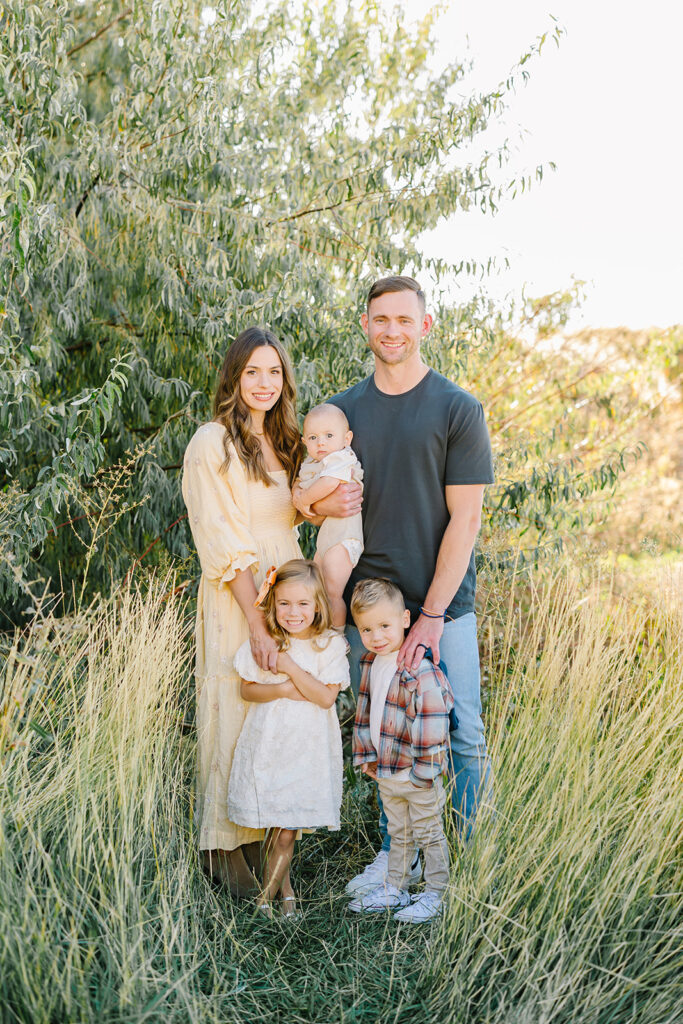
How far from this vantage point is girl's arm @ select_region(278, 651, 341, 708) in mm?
2955

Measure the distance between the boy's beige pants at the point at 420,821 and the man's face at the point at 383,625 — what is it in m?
0.47

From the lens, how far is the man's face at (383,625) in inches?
118

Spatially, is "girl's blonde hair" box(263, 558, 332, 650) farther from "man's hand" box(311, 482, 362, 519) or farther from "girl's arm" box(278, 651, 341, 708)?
"man's hand" box(311, 482, 362, 519)

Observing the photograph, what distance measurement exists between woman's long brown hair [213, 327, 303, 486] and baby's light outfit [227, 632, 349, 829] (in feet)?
2.15

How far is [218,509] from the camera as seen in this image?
3.01m

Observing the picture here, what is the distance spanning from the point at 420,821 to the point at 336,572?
92 centimetres

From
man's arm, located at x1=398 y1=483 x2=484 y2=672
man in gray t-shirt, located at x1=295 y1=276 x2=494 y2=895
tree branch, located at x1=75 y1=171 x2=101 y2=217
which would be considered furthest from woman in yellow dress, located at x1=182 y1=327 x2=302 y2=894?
tree branch, located at x1=75 y1=171 x2=101 y2=217

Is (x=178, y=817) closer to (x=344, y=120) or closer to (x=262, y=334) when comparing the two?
(x=262, y=334)

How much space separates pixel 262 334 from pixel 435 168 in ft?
6.45

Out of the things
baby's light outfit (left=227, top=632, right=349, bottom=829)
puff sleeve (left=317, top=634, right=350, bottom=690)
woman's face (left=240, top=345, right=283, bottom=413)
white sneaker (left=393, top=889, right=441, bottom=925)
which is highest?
woman's face (left=240, top=345, right=283, bottom=413)

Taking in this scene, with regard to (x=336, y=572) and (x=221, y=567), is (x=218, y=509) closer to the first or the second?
(x=221, y=567)

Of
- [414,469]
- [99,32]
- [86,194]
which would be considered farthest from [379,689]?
[99,32]

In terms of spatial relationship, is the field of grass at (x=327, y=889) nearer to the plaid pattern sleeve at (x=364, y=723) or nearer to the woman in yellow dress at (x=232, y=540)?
the woman in yellow dress at (x=232, y=540)

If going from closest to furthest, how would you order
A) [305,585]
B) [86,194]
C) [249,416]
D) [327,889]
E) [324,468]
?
[305,585], [324,468], [249,416], [327,889], [86,194]
